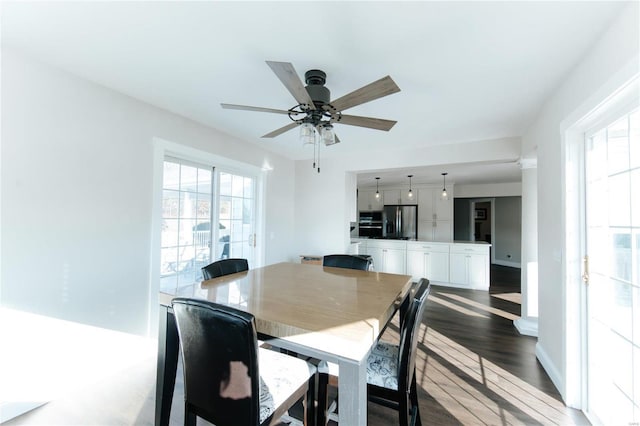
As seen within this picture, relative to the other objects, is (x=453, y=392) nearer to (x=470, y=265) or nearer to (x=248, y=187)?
(x=248, y=187)

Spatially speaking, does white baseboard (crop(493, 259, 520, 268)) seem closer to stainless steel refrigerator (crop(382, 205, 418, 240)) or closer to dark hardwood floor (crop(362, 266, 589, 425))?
stainless steel refrigerator (crop(382, 205, 418, 240))

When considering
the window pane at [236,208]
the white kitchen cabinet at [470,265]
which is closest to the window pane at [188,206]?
the window pane at [236,208]

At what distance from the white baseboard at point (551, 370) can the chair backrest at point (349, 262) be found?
5.38 feet

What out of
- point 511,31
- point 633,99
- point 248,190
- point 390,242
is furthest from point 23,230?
point 390,242

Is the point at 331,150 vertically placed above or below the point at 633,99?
above

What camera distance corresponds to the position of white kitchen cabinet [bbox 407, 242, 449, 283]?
18.2 ft

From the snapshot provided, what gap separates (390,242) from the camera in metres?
5.97

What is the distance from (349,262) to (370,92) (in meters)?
1.49

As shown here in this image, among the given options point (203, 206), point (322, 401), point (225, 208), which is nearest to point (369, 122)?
point (322, 401)

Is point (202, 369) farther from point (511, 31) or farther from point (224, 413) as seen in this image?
point (511, 31)

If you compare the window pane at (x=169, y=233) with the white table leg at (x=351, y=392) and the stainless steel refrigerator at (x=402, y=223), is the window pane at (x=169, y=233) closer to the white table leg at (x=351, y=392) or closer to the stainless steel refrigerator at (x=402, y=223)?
the white table leg at (x=351, y=392)

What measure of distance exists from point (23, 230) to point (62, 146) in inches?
26.3

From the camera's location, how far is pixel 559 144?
81.8 inches

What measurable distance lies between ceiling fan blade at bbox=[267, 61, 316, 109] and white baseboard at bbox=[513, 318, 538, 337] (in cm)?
345
